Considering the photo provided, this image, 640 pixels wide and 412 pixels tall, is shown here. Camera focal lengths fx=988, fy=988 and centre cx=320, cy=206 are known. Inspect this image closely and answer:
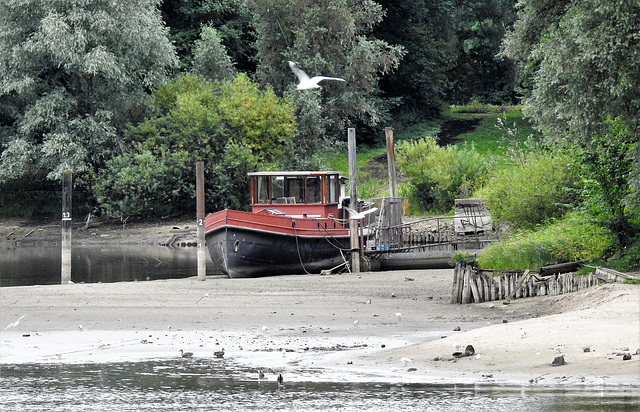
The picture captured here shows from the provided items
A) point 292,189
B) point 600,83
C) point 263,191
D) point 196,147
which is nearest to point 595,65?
point 600,83

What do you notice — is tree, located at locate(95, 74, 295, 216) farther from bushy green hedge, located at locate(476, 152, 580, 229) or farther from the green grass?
bushy green hedge, located at locate(476, 152, 580, 229)

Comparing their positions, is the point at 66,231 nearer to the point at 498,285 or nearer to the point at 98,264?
the point at 98,264

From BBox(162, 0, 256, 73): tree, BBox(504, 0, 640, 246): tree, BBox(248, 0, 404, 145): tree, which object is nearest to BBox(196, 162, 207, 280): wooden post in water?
BBox(504, 0, 640, 246): tree

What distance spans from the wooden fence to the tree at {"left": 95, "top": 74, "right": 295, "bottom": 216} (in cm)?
2671

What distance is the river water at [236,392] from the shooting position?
11000 mm

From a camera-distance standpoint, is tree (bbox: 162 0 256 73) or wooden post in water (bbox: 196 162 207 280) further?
tree (bbox: 162 0 256 73)

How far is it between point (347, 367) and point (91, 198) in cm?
3585

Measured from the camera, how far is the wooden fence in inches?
714

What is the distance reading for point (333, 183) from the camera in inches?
1180

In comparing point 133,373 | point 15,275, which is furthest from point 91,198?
point 133,373

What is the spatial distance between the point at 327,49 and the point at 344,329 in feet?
116

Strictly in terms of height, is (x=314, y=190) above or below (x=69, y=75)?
below

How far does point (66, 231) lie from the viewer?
25.8 meters

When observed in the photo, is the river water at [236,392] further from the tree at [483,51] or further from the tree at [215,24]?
the tree at [483,51]
